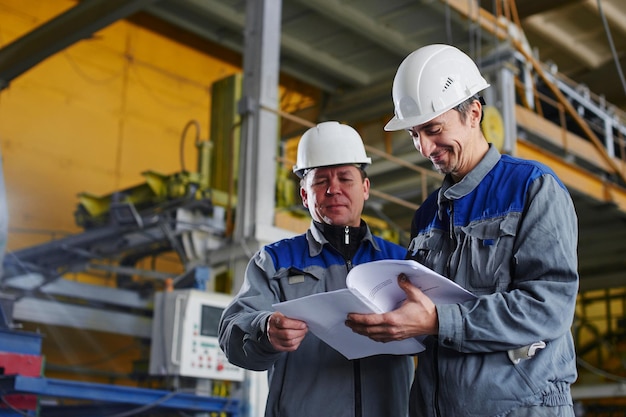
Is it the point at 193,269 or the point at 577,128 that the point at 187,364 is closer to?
the point at 193,269

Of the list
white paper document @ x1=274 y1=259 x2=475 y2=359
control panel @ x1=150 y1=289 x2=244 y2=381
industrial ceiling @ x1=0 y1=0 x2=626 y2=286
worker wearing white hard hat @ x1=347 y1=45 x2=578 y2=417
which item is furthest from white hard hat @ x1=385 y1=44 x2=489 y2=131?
industrial ceiling @ x1=0 y1=0 x2=626 y2=286

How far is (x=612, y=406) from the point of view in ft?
43.5

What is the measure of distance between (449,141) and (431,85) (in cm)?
19

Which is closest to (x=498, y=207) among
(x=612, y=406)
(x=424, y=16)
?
(x=424, y=16)

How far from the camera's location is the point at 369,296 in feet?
6.95

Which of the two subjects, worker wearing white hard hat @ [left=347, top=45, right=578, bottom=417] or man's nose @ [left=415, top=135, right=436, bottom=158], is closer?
worker wearing white hard hat @ [left=347, top=45, right=578, bottom=417]

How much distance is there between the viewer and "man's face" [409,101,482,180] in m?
2.35

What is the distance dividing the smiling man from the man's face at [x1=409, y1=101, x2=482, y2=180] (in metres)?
0.68

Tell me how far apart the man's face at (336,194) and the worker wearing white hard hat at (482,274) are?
610mm

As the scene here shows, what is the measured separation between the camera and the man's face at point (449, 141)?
235 centimetres

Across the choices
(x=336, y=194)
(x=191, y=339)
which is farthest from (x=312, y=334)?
(x=191, y=339)

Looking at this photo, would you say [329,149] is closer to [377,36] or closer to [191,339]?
[191,339]

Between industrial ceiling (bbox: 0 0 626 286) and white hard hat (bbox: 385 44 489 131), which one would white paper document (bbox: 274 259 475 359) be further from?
industrial ceiling (bbox: 0 0 626 286)

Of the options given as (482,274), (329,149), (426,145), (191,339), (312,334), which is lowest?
(312,334)
